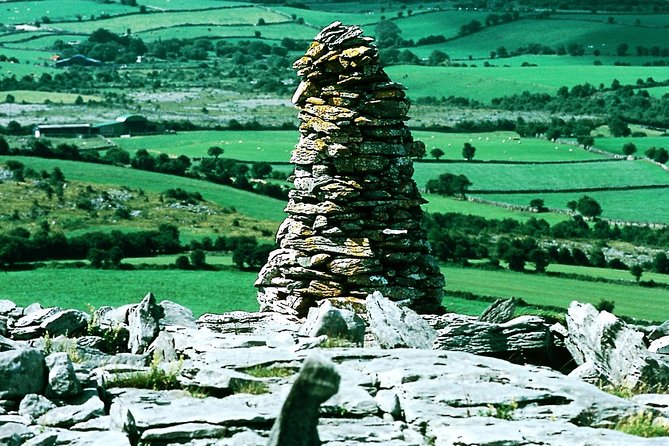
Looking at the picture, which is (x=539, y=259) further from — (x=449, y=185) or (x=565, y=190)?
(x=565, y=190)

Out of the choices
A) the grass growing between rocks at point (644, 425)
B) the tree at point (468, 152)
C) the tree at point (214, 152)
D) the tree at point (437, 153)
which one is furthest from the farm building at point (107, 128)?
the grass growing between rocks at point (644, 425)

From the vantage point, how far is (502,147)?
146m

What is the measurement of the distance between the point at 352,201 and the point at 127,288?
21.7 metres

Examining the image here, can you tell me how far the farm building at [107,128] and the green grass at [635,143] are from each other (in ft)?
163

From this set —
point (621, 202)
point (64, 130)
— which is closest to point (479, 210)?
point (621, 202)

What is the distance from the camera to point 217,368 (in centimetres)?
2086

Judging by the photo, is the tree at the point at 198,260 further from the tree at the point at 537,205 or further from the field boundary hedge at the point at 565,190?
the field boundary hedge at the point at 565,190

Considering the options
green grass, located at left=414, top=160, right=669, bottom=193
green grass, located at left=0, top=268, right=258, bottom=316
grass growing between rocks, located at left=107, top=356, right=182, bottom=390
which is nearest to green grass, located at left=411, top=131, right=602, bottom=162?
green grass, located at left=414, top=160, right=669, bottom=193

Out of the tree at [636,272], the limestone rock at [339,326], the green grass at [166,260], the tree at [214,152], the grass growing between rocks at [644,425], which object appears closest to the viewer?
the grass growing between rocks at [644,425]

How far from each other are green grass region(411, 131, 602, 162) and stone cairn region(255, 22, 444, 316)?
333 ft

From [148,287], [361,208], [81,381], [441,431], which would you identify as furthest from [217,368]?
[148,287]

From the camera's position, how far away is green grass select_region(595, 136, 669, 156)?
473 feet

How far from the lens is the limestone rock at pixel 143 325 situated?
24.5 meters

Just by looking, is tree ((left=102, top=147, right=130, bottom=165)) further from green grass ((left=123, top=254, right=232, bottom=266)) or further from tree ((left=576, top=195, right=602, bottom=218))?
green grass ((left=123, top=254, right=232, bottom=266))
